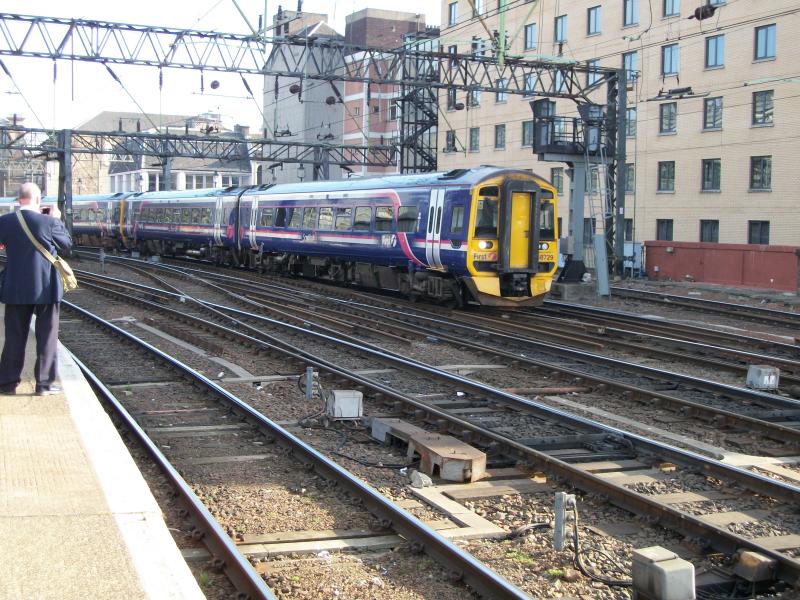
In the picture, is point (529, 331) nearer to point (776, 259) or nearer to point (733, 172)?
point (776, 259)

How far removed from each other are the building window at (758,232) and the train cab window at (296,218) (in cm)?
2109

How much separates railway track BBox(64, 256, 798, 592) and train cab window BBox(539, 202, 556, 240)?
960cm

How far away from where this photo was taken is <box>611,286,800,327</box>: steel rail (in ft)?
64.4

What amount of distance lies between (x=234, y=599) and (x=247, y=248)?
87.6ft

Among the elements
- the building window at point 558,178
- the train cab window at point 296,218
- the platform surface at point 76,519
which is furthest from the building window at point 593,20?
the platform surface at point 76,519

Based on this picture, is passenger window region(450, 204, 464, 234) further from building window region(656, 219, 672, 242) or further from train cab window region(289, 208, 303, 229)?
building window region(656, 219, 672, 242)

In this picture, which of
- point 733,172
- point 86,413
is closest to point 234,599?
point 86,413

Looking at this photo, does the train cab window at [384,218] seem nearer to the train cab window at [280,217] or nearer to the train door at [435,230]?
the train door at [435,230]

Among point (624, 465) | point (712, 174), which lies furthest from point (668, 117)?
point (624, 465)

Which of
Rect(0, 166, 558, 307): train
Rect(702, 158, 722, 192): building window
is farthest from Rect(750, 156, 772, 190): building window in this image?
Rect(0, 166, 558, 307): train

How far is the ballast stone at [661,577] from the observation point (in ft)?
15.4

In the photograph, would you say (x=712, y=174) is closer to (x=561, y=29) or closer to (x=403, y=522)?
(x=561, y=29)

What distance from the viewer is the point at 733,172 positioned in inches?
1575

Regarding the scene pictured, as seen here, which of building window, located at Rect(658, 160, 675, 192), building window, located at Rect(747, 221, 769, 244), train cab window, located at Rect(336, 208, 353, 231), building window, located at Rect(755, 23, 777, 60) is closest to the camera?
train cab window, located at Rect(336, 208, 353, 231)
